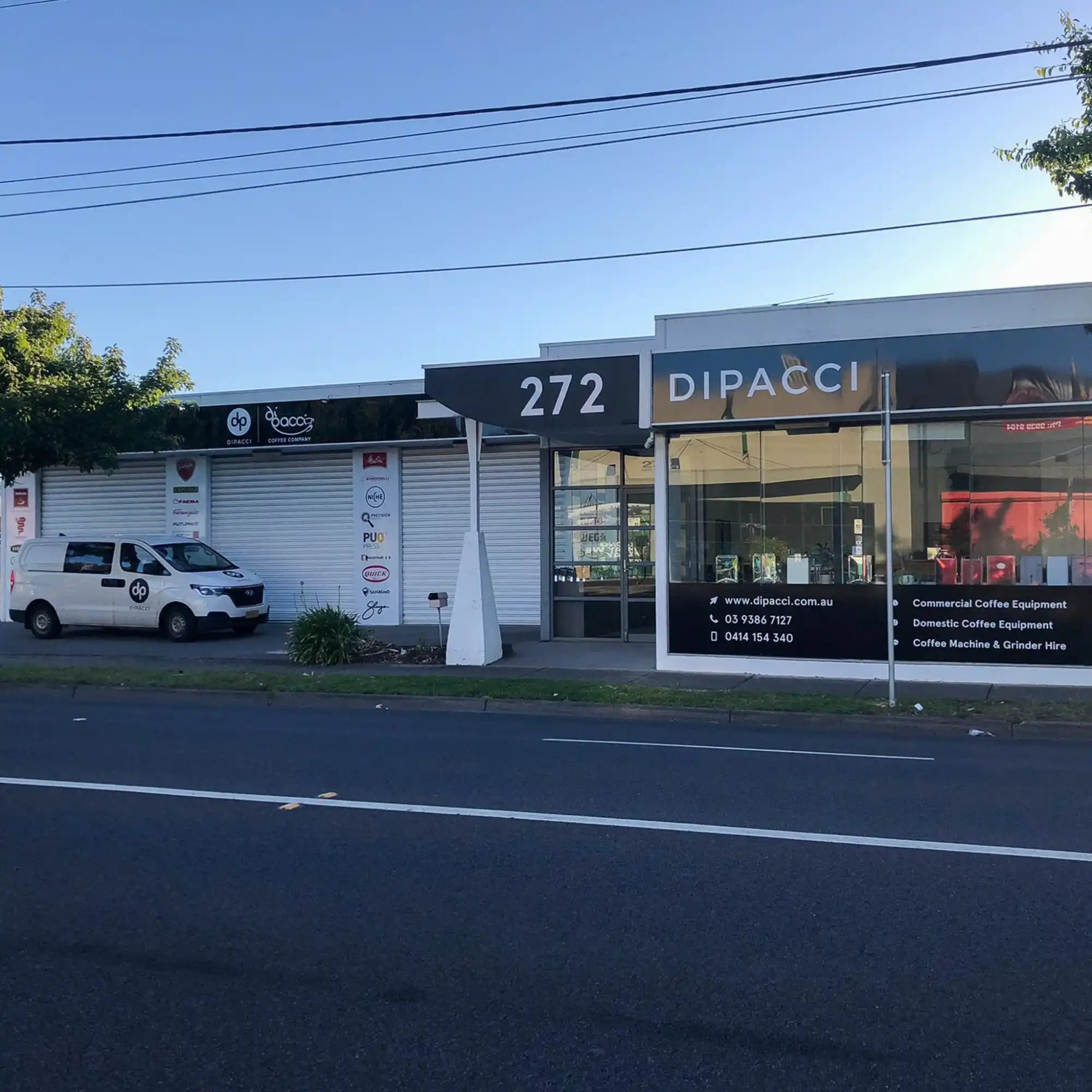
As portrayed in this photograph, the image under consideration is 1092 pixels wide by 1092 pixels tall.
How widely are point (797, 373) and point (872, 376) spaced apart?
97 centimetres

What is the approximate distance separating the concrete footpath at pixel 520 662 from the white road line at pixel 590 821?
221 inches

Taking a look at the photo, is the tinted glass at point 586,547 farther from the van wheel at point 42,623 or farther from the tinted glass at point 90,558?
the van wheel at point 42,623

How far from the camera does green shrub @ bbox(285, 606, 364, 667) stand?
53.5 feet

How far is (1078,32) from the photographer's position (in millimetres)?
13273

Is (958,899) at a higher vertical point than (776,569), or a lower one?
lower

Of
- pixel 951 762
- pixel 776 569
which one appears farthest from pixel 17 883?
pixel 776 569

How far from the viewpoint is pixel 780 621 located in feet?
51.4

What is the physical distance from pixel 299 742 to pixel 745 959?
255 inches

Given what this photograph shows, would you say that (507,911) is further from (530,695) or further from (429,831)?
(530,695)

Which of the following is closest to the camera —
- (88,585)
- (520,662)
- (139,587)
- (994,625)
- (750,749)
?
(750,749)

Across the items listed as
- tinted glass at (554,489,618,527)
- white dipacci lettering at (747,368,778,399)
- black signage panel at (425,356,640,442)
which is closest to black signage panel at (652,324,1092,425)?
white dipacci lettering at (747,368,778,399)

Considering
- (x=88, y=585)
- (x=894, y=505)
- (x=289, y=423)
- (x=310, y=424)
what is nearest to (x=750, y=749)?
(x=894, y=505)

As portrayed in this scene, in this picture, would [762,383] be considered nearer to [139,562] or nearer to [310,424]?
[310,424]

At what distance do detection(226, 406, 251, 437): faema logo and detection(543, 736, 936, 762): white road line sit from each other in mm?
12798
